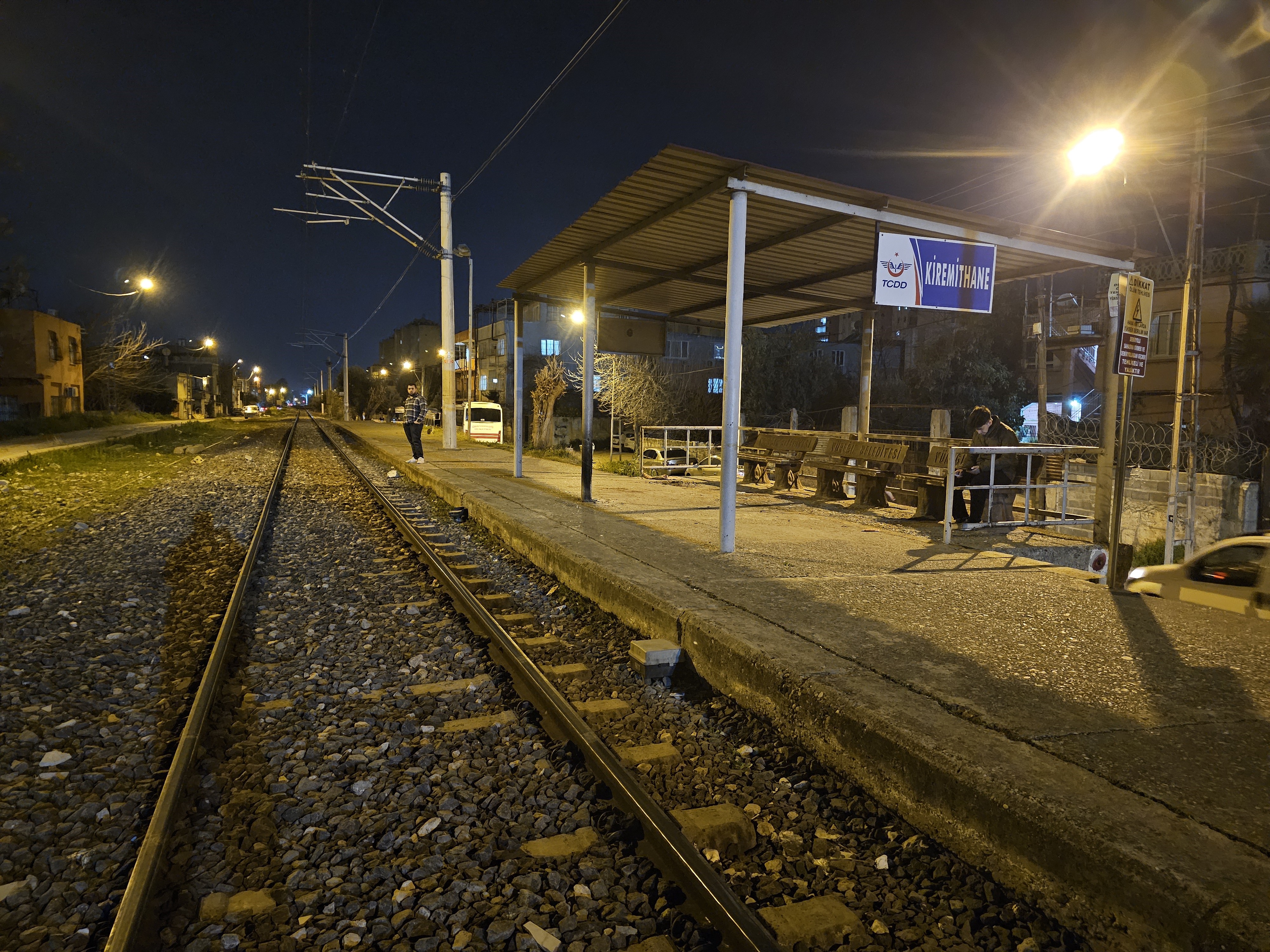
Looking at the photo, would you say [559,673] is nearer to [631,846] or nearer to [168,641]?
[631,846]

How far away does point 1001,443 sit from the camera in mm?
9086

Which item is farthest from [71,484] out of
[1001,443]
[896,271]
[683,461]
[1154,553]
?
[1154,553]

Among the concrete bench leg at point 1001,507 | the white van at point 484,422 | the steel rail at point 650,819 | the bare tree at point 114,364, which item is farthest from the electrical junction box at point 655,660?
the bare tree at point 114,364

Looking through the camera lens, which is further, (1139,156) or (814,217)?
(1139,156)

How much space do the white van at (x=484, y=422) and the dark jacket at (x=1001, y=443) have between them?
1086 inches

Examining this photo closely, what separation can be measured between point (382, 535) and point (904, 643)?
6.85m

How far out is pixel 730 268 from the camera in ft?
22.7

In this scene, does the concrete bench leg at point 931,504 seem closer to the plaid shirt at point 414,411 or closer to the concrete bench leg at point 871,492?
the concrete bench leg at point 871,492

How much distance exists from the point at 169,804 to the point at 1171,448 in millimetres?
16258

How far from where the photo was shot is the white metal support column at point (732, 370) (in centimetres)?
679

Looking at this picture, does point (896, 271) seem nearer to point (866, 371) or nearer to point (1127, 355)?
A: point (1127, 355)

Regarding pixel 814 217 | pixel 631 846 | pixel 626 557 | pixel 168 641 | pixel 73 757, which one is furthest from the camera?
pixel 814 217

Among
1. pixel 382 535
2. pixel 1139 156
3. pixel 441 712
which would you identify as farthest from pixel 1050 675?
pixel 1139 156

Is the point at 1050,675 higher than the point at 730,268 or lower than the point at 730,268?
lower
